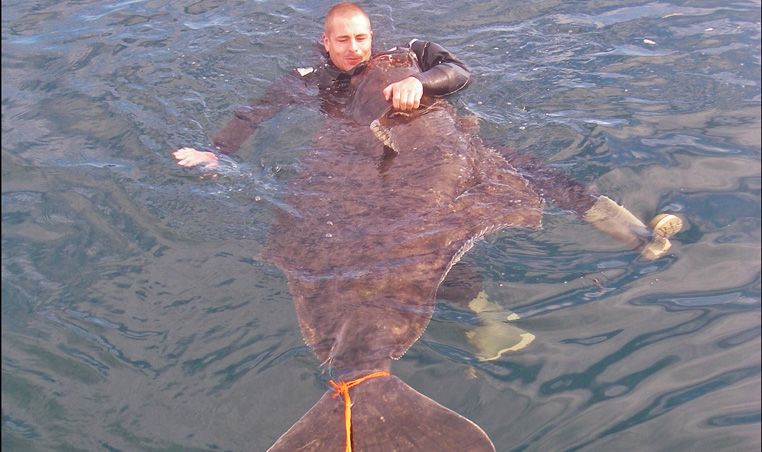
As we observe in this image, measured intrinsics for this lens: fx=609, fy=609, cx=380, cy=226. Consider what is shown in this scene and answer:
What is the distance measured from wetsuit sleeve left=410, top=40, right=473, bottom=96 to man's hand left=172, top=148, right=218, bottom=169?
6.02ft

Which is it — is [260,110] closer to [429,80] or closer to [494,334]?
[429,80]

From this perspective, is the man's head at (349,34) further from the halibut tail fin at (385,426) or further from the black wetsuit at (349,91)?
the halibut tail fin at (385,426)

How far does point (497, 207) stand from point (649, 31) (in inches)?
146

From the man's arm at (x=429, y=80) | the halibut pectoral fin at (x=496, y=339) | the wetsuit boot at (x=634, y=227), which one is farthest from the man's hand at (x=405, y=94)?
the halibut pectoral fin at (x=496, y=339)

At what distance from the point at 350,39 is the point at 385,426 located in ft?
13.3

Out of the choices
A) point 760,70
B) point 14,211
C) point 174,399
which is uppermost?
point 760,70

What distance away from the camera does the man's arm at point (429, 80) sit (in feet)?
14.9

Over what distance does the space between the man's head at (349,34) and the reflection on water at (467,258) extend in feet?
2.26

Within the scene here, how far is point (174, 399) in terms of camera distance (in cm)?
334

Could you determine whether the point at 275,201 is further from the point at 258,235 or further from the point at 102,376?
the point at 102,376

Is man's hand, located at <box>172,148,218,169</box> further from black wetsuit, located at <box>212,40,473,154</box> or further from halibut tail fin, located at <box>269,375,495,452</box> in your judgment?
halibut tail fin, located at <box>269,375,495,452</box>

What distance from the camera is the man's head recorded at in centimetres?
577

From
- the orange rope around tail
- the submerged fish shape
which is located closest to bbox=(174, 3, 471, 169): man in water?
the submerged fish shape

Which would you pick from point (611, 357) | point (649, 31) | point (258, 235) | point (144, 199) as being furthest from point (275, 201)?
point (649, 31)
